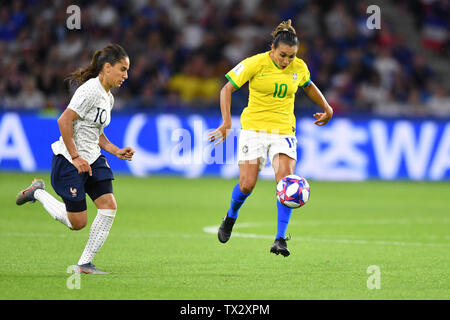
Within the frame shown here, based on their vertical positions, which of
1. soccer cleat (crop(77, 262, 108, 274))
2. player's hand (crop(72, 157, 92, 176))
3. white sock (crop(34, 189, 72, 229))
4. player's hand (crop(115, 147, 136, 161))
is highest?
player's hand (crop(115, 147, 136, 161))

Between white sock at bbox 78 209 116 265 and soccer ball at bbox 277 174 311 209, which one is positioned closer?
white sock at bbox 78 209 116 265

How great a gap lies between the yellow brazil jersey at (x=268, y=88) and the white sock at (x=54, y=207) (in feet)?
7.38

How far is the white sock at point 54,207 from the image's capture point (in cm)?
808

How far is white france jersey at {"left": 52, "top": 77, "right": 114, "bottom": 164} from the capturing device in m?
7.77

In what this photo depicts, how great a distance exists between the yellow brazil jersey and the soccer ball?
79 centimetres

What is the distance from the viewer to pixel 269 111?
9.38 m

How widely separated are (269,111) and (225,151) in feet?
30.2
